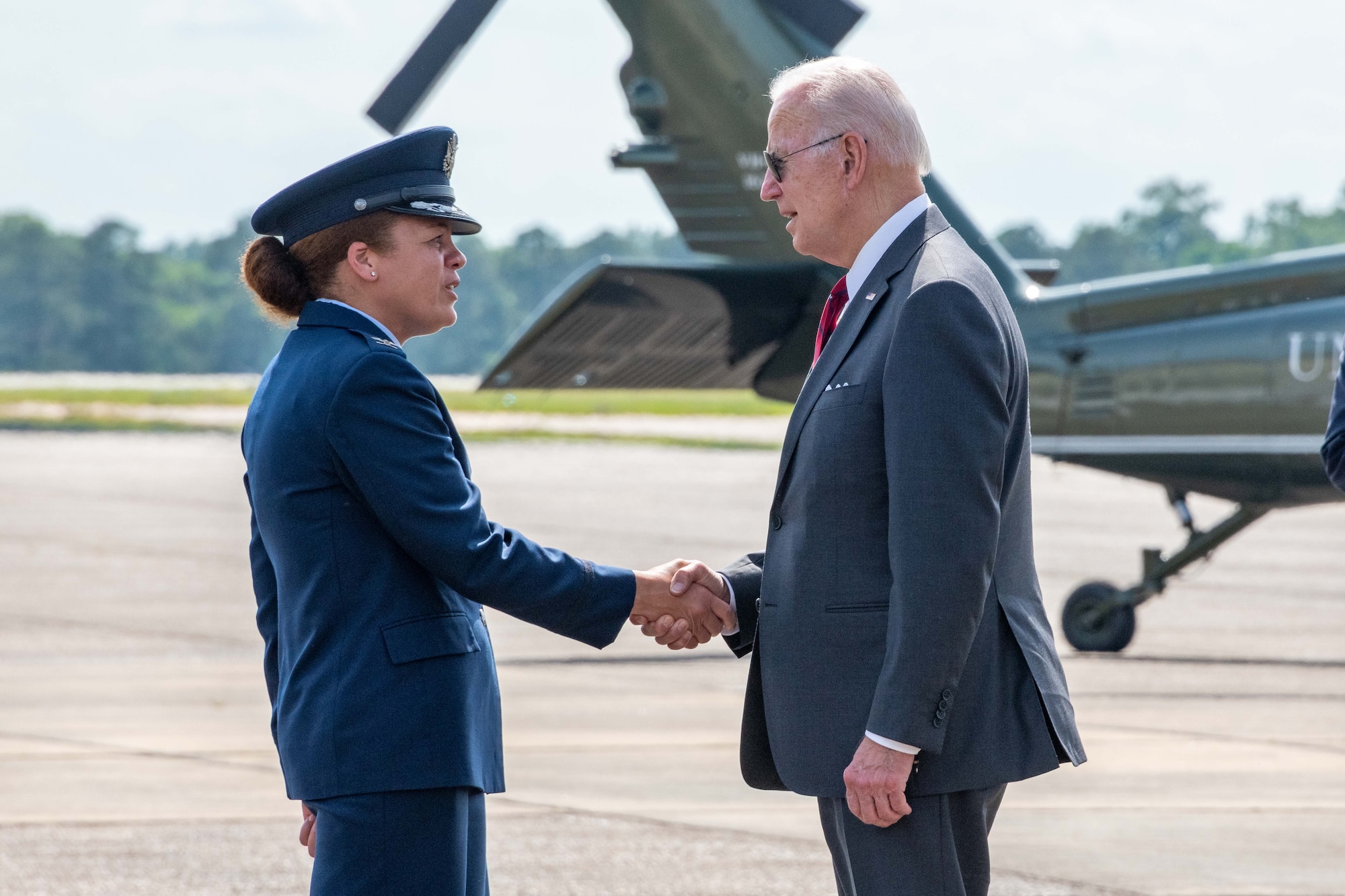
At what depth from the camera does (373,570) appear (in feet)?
8.07

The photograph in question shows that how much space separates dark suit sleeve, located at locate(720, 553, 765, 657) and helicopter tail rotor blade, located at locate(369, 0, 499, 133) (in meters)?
5.99

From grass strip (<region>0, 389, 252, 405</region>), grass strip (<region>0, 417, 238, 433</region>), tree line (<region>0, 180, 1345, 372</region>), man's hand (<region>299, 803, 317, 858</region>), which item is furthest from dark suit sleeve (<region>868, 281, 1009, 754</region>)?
tree line (<region>0, 180, 1345, 372</region>)

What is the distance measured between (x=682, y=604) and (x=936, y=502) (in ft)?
2.46

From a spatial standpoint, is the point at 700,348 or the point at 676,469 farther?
the point at 676,469

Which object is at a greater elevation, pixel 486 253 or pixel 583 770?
pixel 583 770

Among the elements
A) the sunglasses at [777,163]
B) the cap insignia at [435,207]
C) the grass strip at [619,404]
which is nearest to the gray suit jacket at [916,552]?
the sunglasses at [777,163]

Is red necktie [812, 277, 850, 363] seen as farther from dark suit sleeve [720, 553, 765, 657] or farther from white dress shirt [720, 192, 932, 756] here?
dark suit sleeve [720, 553, 765, 657]

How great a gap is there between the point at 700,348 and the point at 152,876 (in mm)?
6715

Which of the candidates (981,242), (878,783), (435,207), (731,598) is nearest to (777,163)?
(435,207)

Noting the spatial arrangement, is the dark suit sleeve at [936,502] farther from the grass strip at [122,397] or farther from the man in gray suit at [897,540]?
the grass strip at [122,397]

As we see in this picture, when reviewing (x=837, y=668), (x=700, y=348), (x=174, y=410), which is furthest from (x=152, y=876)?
(x=174, y=410)

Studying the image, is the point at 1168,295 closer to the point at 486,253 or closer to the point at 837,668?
the point at 837,668

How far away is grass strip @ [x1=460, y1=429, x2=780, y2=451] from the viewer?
4356 centimetres

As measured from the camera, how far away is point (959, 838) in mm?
2465
